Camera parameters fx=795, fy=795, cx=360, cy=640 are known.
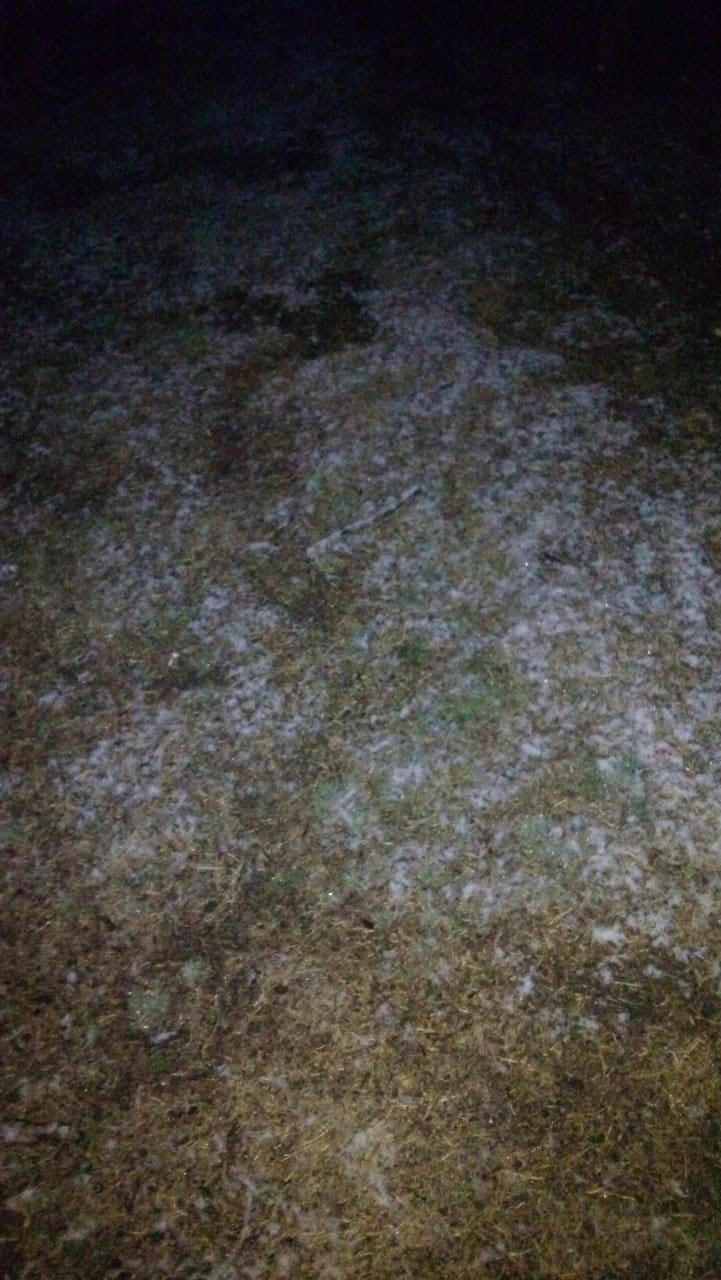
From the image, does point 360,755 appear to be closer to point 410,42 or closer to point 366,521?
point 366,521

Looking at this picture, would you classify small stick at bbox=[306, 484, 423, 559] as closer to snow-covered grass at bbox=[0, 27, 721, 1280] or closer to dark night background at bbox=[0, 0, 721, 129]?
snow-covered grass at bbox=[0, 27, 721, 1280]

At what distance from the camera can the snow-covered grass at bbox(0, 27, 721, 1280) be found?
1.25 meters

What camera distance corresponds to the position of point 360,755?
5.37ft

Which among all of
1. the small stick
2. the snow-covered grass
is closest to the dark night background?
the snow-covered grass

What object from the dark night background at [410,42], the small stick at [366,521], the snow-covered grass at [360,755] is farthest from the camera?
the dark night background at [410,42]

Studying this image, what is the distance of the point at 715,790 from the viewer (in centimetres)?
158

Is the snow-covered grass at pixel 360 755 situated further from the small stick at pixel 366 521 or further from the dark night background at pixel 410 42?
the dark night background at pixel 410 42

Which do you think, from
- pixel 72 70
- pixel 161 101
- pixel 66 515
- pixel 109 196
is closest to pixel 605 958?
pixel 66 515

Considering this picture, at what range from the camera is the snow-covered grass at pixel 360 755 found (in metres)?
1.25

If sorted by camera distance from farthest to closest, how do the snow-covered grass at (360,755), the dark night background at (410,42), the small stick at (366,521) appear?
the dark night background at (410,42)
the small stick at (366,521)
the snow-covered grass at (360,755)

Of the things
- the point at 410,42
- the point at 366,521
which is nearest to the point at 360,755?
the point at 366,521

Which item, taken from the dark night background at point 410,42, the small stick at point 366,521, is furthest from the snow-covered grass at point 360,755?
the dark night background at point 410,42

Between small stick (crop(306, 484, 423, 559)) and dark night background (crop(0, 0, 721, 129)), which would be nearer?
small stick (crop(306, 484, 423, 559))

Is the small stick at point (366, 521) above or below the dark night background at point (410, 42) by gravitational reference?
below
